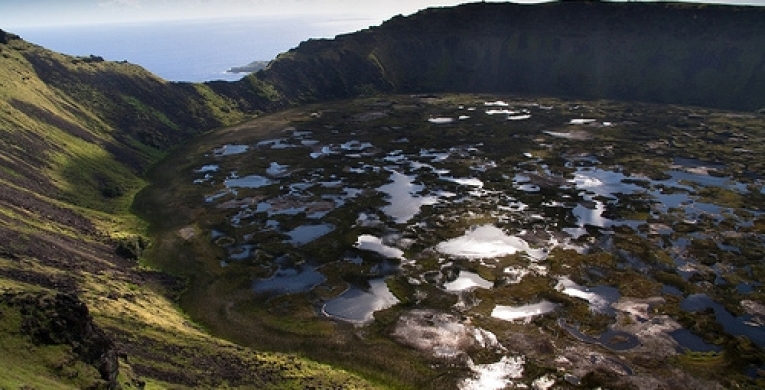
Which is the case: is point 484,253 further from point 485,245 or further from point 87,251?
point 87,251

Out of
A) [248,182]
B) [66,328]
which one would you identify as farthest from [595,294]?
[248,182]

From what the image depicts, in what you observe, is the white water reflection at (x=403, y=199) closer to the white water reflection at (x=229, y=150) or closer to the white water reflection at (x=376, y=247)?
the white water reflection at (x=376, y=247)

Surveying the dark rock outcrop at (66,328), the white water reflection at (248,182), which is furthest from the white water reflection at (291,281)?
the white water reflection at (248,182)

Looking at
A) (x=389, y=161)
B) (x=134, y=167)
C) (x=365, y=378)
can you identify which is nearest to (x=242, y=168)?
(x=134, y=167)

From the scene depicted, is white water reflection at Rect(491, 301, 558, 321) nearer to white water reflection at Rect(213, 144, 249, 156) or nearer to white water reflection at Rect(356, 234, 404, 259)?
white water reflection at Rect(356, 234, 404, 259)

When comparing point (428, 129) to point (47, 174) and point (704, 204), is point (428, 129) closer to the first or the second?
point (704, 204)
